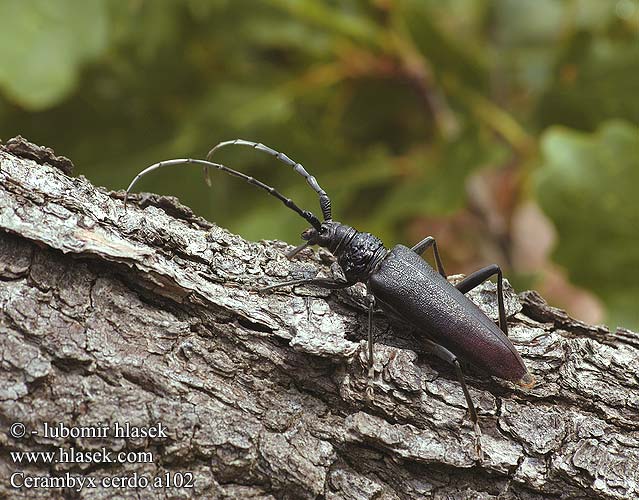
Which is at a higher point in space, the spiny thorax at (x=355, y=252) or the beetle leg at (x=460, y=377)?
the spiny thorax at (x=355, y=252)

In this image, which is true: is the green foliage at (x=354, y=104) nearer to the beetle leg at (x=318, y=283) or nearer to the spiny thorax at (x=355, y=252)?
the spiny thorax at (x=355, y=252)

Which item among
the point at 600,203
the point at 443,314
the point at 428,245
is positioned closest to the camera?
the point at 443,314

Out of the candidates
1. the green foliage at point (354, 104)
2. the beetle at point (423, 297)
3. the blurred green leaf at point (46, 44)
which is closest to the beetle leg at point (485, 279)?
the beetle at point (423, 297)

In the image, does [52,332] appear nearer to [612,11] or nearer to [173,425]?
[173,425]

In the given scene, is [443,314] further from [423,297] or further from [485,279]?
[485,279]

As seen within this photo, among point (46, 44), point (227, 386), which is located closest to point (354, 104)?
point (46, 44)
